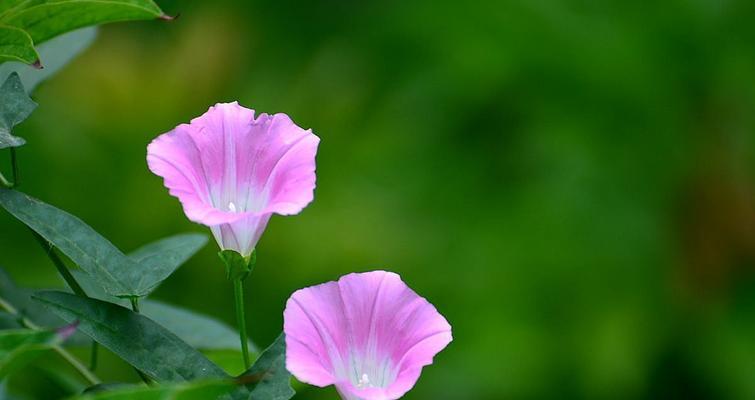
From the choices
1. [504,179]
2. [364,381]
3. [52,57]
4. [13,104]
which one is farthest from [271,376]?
[504,179]

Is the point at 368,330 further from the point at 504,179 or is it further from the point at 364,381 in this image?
the point at 504,179

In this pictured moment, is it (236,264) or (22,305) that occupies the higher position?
(236,264)

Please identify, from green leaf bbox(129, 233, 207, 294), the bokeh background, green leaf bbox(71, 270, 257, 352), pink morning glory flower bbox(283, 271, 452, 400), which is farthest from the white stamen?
the bokeh background

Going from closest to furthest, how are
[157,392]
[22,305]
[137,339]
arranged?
[157,392] < [137,339] < [22,305]

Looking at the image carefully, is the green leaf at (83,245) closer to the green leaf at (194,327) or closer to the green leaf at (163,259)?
the green leaf at (163,259)

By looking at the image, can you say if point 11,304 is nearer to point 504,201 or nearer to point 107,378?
point 107,378
